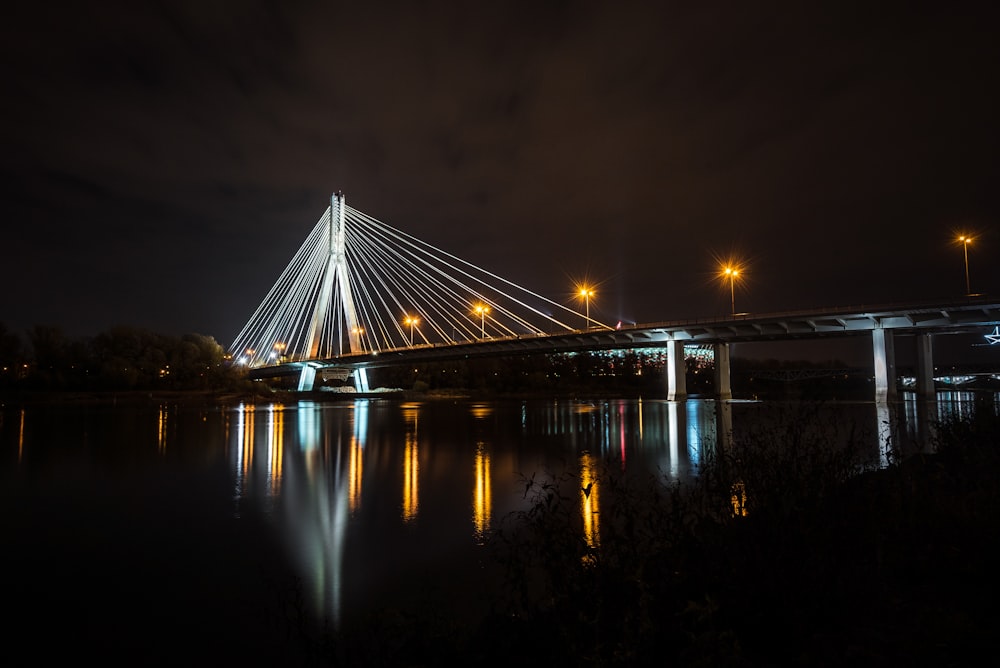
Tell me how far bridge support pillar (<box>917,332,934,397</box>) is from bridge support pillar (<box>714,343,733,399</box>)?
19342mm

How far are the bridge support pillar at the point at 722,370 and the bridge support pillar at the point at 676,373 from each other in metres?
6.16

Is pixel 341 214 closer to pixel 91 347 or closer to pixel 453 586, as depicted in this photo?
pixel 91 347

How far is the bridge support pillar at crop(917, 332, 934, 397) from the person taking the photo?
207 feet

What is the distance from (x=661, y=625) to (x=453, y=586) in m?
3.01

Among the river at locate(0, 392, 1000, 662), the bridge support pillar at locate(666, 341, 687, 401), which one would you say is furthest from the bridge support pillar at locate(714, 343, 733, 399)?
the river at locate(0, 392, 1000, 662)

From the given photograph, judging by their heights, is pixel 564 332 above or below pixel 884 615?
above

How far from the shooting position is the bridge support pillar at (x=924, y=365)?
63.1 meters

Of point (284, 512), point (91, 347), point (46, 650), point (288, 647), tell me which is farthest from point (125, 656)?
point (91, 347)

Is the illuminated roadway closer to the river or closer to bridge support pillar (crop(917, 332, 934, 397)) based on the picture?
bridge support pillar (crop(917, 332, 934, 397))

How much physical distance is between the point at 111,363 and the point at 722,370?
260 feet

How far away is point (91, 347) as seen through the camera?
281ft

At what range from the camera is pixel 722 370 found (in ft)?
235

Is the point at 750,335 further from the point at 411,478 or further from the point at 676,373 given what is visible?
the point at 411,478

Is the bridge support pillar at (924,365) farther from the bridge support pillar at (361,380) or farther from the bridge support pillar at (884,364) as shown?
the bridge support pillar at (361,380)
